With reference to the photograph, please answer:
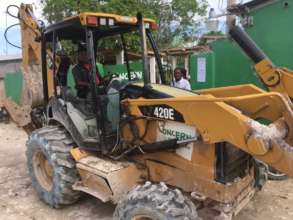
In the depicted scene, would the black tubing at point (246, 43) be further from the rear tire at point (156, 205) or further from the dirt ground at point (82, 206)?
the rear tire at point (156, 205)

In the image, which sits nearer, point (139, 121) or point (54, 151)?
point (139, 121)

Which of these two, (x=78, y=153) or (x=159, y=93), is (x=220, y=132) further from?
(x=78, y=153)

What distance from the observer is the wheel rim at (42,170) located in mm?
5004

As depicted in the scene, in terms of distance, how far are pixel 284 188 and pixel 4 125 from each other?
29.9 feet

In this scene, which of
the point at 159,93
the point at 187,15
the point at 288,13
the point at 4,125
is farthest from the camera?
the point at 187,15

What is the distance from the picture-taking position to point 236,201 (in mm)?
3730

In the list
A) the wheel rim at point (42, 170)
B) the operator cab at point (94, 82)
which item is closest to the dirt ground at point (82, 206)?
the wheel rim at point (42, 170)

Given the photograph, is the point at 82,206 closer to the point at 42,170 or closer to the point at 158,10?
the point at 42,170

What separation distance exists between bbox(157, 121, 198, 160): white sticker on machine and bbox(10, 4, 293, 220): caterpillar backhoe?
0.01 m

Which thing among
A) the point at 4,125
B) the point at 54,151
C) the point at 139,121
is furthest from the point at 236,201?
the point at 4,125

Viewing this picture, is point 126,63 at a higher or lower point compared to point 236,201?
higher

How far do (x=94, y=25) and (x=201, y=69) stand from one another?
14.8 feet

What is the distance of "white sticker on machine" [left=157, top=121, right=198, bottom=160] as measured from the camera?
3.65 meters

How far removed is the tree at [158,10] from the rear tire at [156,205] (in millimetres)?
12108
